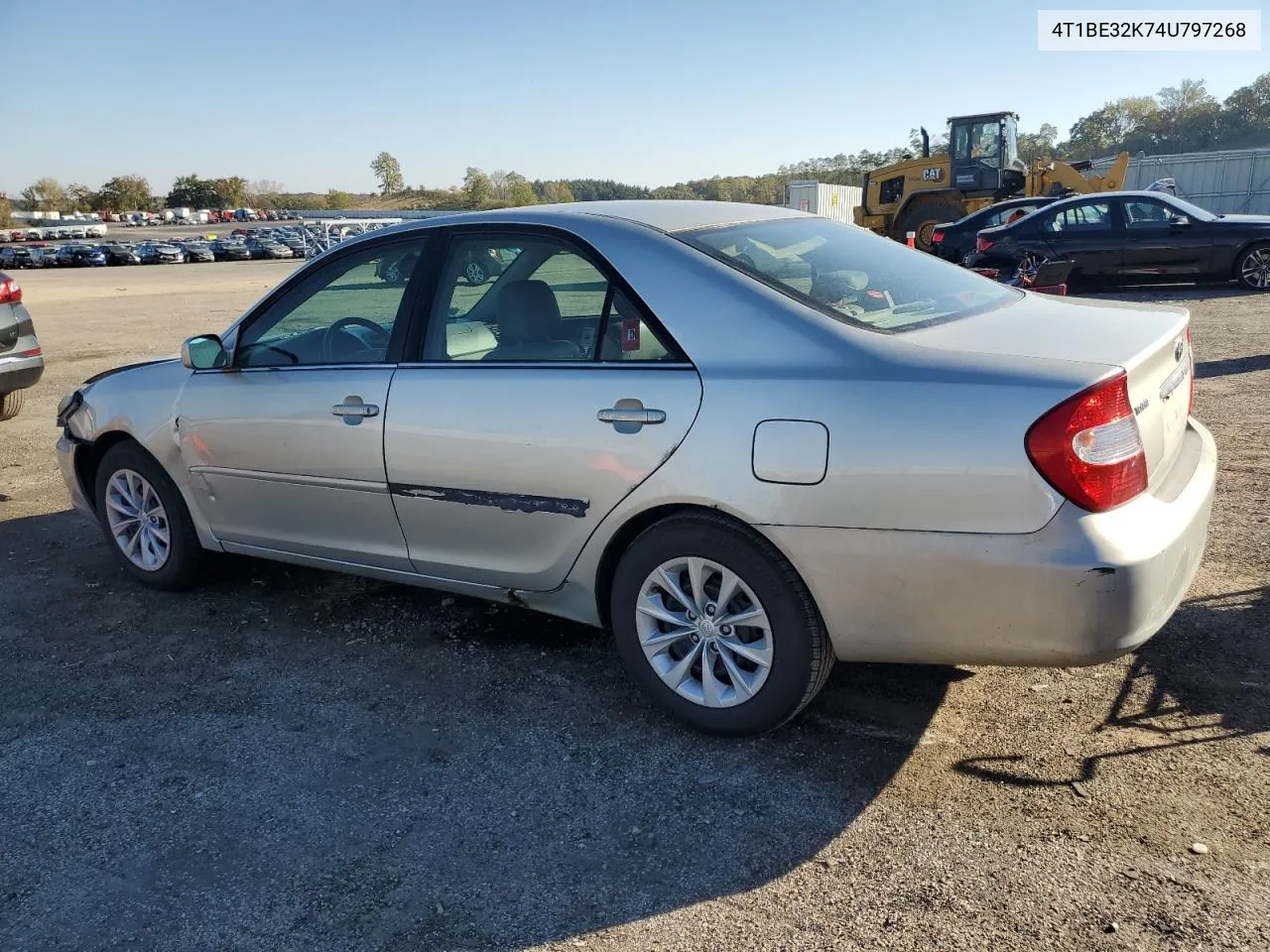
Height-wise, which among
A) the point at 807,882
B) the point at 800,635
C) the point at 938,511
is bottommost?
the point at 807,882

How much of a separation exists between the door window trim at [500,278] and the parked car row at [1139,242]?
39.8ft

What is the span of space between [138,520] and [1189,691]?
175 inches

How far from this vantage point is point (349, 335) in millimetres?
4016

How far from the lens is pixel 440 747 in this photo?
3.27m

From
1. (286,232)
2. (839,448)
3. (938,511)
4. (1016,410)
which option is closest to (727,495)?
(839,448)

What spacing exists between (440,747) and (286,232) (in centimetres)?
7043

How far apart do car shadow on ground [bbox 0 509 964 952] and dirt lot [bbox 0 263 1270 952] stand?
10mm

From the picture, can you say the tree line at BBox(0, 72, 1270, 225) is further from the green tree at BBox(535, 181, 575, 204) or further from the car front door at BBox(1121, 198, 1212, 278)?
the car front door at BBox(1121, 198, 1212, 278)

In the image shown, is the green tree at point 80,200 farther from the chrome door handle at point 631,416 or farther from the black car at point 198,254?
the chrome door handle at point 631,416

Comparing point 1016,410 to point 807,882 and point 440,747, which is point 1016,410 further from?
point 440,747

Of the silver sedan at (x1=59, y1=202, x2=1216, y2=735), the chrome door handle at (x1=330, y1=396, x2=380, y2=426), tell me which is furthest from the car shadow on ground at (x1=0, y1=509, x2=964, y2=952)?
the chrome door handle at (x1=330, y1=396, x2=380, y2=426)

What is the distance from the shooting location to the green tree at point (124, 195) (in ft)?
480

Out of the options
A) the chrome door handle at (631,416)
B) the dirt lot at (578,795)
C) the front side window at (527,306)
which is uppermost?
the front side window at (527,306)

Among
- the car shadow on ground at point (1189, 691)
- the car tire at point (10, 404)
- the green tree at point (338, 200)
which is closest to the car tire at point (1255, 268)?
the car shadow on ground at point (1189, 691)
